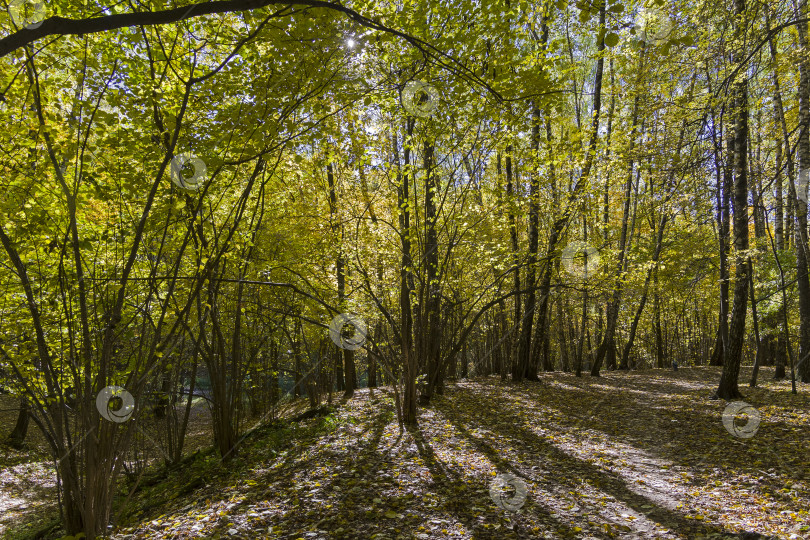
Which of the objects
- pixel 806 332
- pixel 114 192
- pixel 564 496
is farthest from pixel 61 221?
pixel 806 332

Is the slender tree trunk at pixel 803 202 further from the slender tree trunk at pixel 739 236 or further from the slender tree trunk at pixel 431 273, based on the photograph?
the slender tree trunk at pixel 431 273

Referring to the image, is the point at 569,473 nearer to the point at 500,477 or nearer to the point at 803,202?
the point at 500,477

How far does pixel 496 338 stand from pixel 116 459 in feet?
49.0

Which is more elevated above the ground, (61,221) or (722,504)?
(61,221)

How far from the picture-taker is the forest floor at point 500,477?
3.62 meters

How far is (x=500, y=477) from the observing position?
474cm

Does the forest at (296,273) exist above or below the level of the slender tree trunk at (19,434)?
above

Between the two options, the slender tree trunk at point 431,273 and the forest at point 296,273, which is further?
the slender tree trunk at point 431,273

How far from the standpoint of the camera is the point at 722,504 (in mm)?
3766

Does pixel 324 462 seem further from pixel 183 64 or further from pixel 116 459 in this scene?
pixel 183 64

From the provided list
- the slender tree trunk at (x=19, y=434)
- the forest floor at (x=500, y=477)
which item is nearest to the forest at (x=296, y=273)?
the forest floor at (x=500, y=477)

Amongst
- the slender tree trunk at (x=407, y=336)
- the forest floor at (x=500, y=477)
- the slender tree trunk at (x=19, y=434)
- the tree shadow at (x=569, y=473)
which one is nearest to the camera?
the tree shadow at (x=569, y=473)

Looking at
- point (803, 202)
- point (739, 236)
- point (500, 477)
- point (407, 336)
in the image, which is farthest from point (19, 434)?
point (803, 202)

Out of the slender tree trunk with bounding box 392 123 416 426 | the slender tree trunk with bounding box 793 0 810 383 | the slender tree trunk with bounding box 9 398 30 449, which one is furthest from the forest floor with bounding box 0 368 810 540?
the slender tree trunk with bounding box 9 398 30 449
